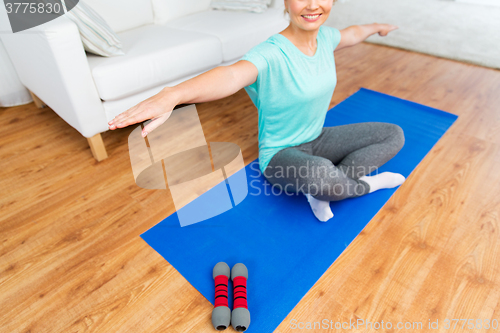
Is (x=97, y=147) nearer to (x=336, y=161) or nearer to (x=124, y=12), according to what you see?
(x=124, y=12)

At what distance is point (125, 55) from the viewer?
5.28 feet

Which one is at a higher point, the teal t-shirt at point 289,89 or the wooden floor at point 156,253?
the teal t-shirt at point 289,89

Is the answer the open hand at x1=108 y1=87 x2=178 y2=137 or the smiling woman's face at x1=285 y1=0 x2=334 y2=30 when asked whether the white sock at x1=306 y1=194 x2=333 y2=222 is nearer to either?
the smiling woman's face at x1=285 y1=0 x2=334 y2=30

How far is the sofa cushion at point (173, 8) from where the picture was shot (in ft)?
7.27

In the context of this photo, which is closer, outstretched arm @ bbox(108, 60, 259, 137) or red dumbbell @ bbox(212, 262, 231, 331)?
outstretched arm @ bbox(108, 60, 259, 137)

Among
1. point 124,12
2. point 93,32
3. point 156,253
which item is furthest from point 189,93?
point 124,12

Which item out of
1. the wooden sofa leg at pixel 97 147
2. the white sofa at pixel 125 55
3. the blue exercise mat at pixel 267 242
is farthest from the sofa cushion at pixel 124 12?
the blue exercise mat at pixel 267 242

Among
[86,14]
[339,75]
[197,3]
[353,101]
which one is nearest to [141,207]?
[86,14]

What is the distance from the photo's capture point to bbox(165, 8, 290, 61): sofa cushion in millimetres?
2025

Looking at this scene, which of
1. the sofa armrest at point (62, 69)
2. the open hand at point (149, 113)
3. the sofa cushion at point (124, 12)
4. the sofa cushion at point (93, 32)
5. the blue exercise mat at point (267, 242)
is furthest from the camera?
the sofa cushion at point (124, 12)

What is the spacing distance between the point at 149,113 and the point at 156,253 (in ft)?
2.12

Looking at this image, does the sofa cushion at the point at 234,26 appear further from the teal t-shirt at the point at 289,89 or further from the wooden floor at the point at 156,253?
the teal t-shirt at the point at 289,89

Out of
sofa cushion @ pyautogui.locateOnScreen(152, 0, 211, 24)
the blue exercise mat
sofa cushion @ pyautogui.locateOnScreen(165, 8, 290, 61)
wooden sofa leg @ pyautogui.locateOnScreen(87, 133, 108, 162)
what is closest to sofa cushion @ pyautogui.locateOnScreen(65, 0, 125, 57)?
wooden sofa leg @ pyautogui.locateOnScreen(87, 133, 108, 162)

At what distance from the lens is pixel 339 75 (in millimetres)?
2611
